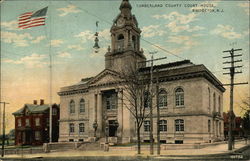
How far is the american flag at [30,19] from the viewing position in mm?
25266

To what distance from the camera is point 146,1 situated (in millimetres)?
24094

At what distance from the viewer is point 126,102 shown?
4422 centimetres

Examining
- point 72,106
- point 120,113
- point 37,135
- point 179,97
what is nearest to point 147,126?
point 120,113

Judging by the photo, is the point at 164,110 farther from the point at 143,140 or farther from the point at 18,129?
the point at 18,129

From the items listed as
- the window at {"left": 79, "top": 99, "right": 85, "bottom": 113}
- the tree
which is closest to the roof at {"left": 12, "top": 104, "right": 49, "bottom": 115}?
the window at {"left": 79, "top": 99, "right": 85, "bottom": 113}

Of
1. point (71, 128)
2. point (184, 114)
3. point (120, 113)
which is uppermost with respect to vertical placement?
point (184, 114)

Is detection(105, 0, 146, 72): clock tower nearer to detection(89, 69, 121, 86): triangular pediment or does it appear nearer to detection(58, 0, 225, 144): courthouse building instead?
detection(58, 0, 225, 144): courthouse building

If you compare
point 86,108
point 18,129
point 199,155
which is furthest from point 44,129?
point 199,155

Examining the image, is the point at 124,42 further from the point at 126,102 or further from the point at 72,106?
the point at 72,106

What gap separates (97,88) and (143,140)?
11.9 m

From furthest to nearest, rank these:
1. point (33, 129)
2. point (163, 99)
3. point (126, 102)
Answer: point (33, 129), point (126, 102), point (163, 99)

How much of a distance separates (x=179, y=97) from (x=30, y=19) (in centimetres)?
2273

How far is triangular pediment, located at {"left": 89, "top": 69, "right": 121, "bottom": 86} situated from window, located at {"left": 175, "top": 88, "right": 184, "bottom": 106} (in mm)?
9365

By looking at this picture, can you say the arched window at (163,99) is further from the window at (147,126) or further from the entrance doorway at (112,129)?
the entrance doorway at (112,129)
